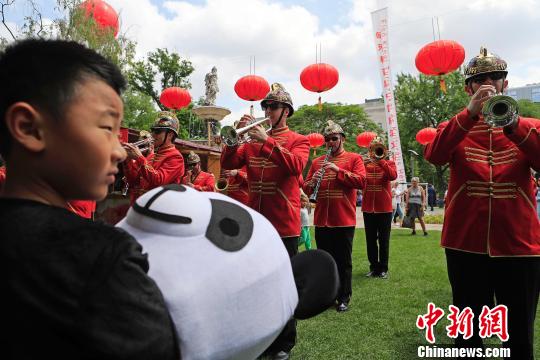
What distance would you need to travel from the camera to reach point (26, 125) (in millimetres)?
989

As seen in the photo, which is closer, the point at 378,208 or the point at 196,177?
the point at 378,208

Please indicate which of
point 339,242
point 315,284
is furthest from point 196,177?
point 315,284

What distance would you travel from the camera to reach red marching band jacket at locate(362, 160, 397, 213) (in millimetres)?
7945

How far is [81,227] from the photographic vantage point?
944 millimetres

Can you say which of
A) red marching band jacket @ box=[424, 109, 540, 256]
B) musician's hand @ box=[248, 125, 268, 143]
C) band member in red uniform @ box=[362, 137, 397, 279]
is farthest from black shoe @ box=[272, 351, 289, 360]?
band member in red uniform @ box=[362, 137, 397, 279]

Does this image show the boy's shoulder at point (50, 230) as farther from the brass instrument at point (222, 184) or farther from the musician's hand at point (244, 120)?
the brass instrument at point (222, 184)

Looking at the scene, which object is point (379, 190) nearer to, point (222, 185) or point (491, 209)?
point (222, 185)

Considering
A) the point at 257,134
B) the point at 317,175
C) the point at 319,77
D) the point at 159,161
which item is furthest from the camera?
the point at 319,77

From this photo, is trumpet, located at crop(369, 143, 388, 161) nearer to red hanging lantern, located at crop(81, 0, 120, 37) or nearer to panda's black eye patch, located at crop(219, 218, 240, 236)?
red hanging lantern, located at crop(81, 0, 120, 37)

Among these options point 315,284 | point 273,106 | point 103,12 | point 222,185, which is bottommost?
point 315,284

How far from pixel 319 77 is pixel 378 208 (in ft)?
17.3

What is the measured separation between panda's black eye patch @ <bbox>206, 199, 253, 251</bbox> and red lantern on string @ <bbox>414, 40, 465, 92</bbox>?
10.7 metres

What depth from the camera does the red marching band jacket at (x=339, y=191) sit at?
589 cm

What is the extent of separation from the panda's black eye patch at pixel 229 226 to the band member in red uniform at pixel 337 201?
15.1ft
